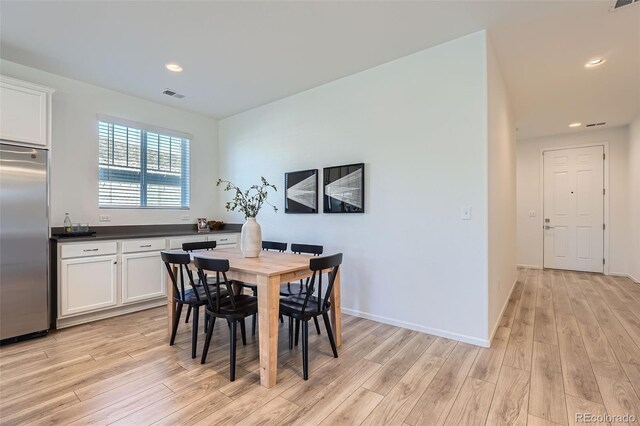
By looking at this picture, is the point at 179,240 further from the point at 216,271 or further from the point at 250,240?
the point at 216,271

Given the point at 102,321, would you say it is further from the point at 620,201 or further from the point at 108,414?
the point at 620,201

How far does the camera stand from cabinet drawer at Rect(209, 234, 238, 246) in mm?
4462

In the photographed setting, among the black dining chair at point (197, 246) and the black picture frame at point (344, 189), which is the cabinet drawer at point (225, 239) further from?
the black picture frame at point (344, 189)

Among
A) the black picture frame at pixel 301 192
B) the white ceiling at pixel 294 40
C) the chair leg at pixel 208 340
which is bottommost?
the chair leg at pixel 208 340

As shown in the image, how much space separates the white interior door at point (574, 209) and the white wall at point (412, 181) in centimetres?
473

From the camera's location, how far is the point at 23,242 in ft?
9.25

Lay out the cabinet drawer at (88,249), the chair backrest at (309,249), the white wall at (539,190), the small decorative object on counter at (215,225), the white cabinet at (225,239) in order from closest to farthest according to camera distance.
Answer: the cabinet drawer at (88,249), the chair backrest at (309,249), the white cabinet at (225,239), the small decorative object on counter at (215,225), the white wall at (539,190)

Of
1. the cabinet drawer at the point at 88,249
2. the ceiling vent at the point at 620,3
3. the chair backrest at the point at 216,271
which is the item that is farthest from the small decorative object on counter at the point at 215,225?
the ceiling vent at the point at 620,3

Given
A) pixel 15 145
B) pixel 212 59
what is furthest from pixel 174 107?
pixel 15 145

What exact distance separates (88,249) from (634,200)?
7966 millimetres

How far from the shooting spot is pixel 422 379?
2.12 m

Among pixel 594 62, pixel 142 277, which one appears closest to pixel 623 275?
pixel 594 62

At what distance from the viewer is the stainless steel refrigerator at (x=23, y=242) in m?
2.72

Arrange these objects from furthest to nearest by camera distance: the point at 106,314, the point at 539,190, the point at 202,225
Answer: the point at 539,190
the point at 202,225
the point at 106,314
